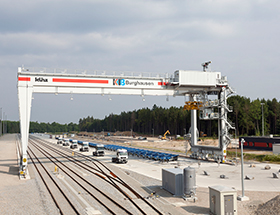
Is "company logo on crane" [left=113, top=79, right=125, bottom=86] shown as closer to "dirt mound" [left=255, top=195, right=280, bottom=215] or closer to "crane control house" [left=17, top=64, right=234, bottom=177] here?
"crane control house" [left=17, top=64, right=234, bottom=177]

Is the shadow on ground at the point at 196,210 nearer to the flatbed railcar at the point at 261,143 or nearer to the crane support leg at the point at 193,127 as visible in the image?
the crane support leg at the point at 193,127

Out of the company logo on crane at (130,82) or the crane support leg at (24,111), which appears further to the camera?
the company logo on crane at (130,82)

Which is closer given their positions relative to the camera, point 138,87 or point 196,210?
point 196,210

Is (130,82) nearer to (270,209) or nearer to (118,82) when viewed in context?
(118,82)

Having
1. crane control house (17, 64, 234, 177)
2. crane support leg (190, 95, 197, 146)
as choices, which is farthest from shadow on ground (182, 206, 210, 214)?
crane support leg (190, 95, 197, 146)

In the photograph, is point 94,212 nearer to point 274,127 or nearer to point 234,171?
point 234,171

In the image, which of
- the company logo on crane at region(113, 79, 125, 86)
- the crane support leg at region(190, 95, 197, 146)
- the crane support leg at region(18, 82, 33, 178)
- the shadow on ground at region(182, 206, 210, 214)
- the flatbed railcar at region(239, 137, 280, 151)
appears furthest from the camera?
the flatbed railcar at region(239, 137, 280, 151)

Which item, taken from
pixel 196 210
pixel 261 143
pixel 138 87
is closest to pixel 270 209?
pixel 196 210

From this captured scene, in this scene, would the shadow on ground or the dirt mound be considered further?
the shadow on ground

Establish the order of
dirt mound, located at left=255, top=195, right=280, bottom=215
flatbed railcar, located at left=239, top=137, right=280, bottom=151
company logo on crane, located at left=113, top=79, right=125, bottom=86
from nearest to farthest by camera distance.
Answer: dirt mound, located at left=255, top=195, right=280, bottom=215, company logo on crane, located at left=113, top=79, right=125, bottom=86, flatbed railcar, located at left=239, top=137, right=280, bottom=151

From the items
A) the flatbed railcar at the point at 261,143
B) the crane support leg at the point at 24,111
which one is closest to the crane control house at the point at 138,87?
the crane support leg at the point at 24,111

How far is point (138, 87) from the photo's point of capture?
38094mm

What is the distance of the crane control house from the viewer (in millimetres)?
33250

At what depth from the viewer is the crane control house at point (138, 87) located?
33250 mm
